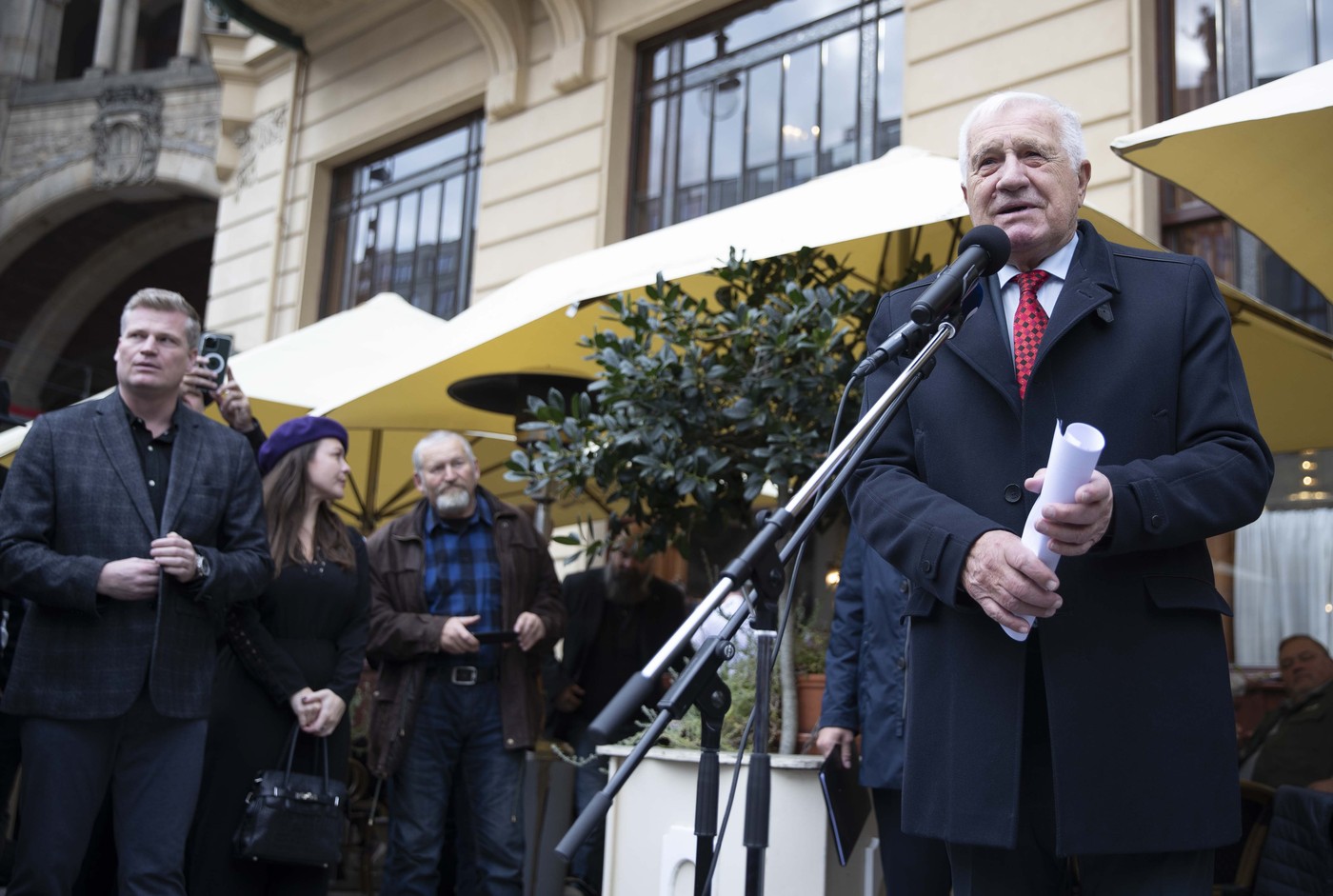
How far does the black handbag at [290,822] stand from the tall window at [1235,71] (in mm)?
5562

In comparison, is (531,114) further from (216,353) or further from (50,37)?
(50,37)

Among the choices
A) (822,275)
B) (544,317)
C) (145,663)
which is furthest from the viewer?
(544,317)

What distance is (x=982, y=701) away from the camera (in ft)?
6.79

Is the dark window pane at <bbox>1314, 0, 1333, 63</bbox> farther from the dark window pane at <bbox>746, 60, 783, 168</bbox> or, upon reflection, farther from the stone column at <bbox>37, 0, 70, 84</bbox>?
the stone column at <bbox>37, 0, 70, 84</bbox>

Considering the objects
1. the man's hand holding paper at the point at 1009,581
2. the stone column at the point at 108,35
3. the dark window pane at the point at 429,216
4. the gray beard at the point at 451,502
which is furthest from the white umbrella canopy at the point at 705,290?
the stone column at the point at 108,35

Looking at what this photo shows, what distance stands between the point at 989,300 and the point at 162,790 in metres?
2.66

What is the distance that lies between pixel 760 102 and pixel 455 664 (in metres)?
6.38

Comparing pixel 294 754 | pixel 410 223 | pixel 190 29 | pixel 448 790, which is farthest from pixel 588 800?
pixel 190 29

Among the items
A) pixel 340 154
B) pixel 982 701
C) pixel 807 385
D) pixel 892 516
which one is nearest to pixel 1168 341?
pixel 892 516

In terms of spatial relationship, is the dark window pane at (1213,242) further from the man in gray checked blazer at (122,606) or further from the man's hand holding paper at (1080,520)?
the man's hand holding paper at (1080,520)

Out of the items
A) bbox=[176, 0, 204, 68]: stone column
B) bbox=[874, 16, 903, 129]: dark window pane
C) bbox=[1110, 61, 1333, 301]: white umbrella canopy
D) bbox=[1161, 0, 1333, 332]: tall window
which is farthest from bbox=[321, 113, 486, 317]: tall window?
bbox=[1110, 61, 1333, 301]: white umbrella canopy

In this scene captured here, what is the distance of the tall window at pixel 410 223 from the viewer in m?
12.4

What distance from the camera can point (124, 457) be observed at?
3.79 m

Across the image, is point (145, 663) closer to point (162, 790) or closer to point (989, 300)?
point (162, 790)
